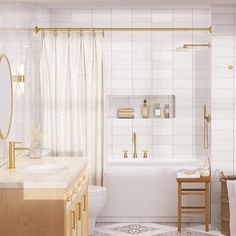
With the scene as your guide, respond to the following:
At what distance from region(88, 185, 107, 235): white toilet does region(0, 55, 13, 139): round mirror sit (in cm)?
131

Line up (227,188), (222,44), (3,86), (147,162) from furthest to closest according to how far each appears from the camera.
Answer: (147,162) < (222,44) < (227,188) < (3,86)

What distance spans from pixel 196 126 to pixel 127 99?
933mm

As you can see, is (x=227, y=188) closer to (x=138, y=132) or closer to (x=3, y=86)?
(x=138, y=132)

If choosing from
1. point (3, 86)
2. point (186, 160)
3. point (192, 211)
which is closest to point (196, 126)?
point (186, 160)

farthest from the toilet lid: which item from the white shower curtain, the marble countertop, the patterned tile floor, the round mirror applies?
the round mirror

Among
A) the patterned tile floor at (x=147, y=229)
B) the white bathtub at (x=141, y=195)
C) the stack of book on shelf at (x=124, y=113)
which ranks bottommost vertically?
the patterned tile floor at (x=147, y=229)

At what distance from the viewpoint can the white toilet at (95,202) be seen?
5.41 m

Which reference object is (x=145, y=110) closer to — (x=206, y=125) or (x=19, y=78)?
(x=206, y=125)

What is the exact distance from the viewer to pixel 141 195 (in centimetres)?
596

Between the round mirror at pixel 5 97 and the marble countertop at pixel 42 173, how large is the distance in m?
0.31

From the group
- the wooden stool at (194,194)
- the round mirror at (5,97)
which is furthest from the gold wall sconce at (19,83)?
the wooden stool at (194,194)

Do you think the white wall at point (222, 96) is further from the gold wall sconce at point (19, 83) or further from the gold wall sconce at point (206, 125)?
the gold wall sconce at point (19, 83)

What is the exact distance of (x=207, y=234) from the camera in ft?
17.9

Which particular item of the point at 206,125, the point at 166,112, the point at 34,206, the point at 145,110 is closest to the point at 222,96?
the point at 206,125
